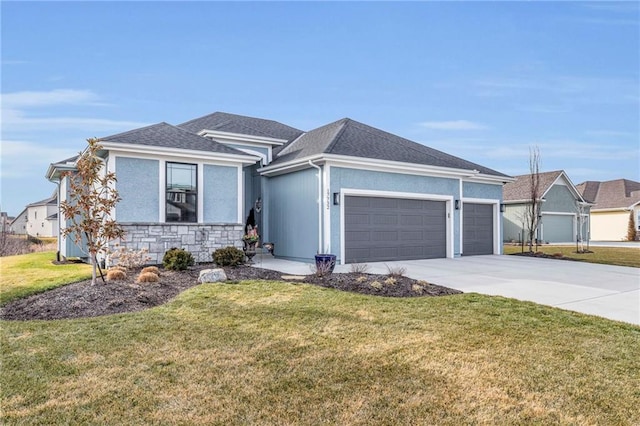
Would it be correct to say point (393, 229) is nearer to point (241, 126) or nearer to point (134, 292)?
point (241, 126)

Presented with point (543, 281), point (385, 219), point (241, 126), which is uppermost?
point (241, 126)

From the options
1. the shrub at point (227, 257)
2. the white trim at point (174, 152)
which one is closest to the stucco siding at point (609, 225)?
the white trim at point (174, 152)

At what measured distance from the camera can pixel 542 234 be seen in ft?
89.4

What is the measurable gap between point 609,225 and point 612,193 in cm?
344

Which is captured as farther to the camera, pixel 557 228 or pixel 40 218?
pixel 40 218

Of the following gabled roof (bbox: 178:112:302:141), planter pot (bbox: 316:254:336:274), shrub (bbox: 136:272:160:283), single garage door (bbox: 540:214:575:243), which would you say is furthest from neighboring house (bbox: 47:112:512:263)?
single garage door (bbox: 540:214:575:243)

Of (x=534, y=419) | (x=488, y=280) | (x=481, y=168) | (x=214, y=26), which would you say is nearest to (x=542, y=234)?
(x=481, y=168)

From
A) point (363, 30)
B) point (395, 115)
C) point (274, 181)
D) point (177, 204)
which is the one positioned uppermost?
point (363, 30)

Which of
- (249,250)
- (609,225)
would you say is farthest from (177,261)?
(609,225)

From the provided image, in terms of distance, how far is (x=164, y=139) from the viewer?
12172mm

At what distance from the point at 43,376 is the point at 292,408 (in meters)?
2.63

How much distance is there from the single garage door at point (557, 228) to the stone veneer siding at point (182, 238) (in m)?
23.3

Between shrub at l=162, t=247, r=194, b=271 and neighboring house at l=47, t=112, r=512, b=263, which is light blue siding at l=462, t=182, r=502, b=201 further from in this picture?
shrub at l=162, t=247, r=194, b=271

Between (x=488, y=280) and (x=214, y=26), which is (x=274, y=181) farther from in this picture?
(x=488, y=280)
